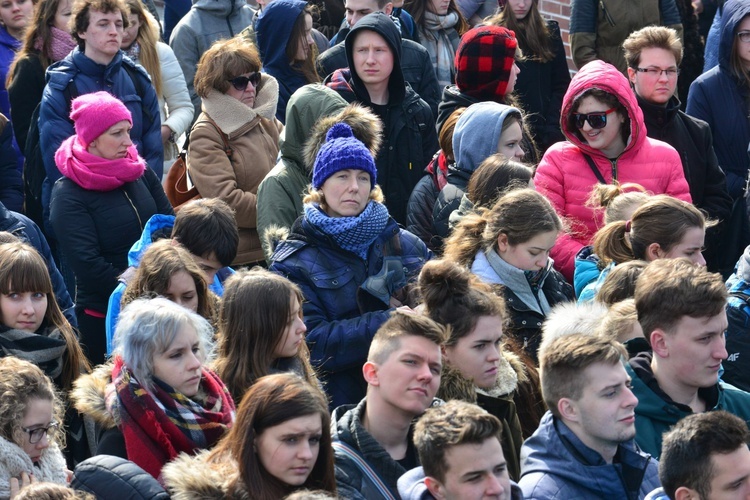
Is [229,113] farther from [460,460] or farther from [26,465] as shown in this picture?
[460,460]

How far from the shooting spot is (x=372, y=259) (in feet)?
18.3

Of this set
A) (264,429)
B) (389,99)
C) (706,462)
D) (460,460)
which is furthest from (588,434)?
(389,99)

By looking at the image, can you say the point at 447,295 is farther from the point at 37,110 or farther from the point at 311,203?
the point at 37,110

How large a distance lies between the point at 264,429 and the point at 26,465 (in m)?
0.92

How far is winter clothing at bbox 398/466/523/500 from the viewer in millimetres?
3967

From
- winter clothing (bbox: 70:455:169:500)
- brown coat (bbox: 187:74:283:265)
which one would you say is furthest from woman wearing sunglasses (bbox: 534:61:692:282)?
winter clothing (bbox: 70:455:169:500)

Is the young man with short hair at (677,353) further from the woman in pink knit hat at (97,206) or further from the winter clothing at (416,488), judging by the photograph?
the woman in pink knit hat at (97,206)

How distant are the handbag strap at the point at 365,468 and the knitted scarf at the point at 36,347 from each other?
169 cm

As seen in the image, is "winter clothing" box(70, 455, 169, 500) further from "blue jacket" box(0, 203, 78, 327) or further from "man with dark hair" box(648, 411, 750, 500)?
"blue jacket" box(0, 203, 78, 327)

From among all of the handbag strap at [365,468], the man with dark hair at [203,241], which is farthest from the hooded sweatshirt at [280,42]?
the handbag strap at [365,468]

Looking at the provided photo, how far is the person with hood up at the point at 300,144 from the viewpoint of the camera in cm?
642

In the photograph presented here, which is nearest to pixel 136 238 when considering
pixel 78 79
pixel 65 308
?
pixel 65 308

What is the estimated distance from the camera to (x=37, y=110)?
7434 mm

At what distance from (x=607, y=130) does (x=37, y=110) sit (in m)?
3.35
